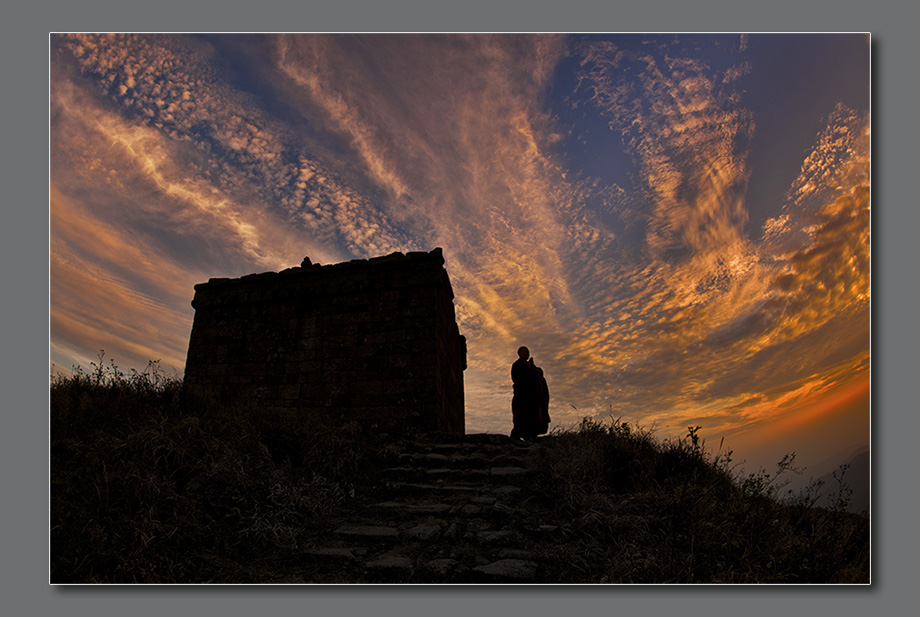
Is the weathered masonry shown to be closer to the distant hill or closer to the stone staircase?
the stone staircase

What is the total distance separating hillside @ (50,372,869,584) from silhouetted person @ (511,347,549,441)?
273cm

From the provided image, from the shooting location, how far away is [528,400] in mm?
8250

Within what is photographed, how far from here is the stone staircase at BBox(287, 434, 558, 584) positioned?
346 centimetres

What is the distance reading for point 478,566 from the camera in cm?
344

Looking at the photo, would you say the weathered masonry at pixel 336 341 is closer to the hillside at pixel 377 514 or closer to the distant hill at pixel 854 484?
the hillside at pixel 377 514

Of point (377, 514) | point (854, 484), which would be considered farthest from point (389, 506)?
point (854, 484)

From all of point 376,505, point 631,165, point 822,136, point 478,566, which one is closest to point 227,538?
point 376,505

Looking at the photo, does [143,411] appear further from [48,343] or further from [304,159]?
[304,159]

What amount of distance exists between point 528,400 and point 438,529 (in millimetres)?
4510

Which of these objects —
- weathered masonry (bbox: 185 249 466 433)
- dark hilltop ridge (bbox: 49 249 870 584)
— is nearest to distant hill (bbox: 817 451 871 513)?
dark hilltop ridge (bbox: 49 249 870 584)

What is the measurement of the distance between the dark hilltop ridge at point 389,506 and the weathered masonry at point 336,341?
3.56 ft

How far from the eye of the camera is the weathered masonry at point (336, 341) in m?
7.77

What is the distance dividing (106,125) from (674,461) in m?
7.14

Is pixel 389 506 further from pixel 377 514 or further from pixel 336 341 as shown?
pixel 336 341
